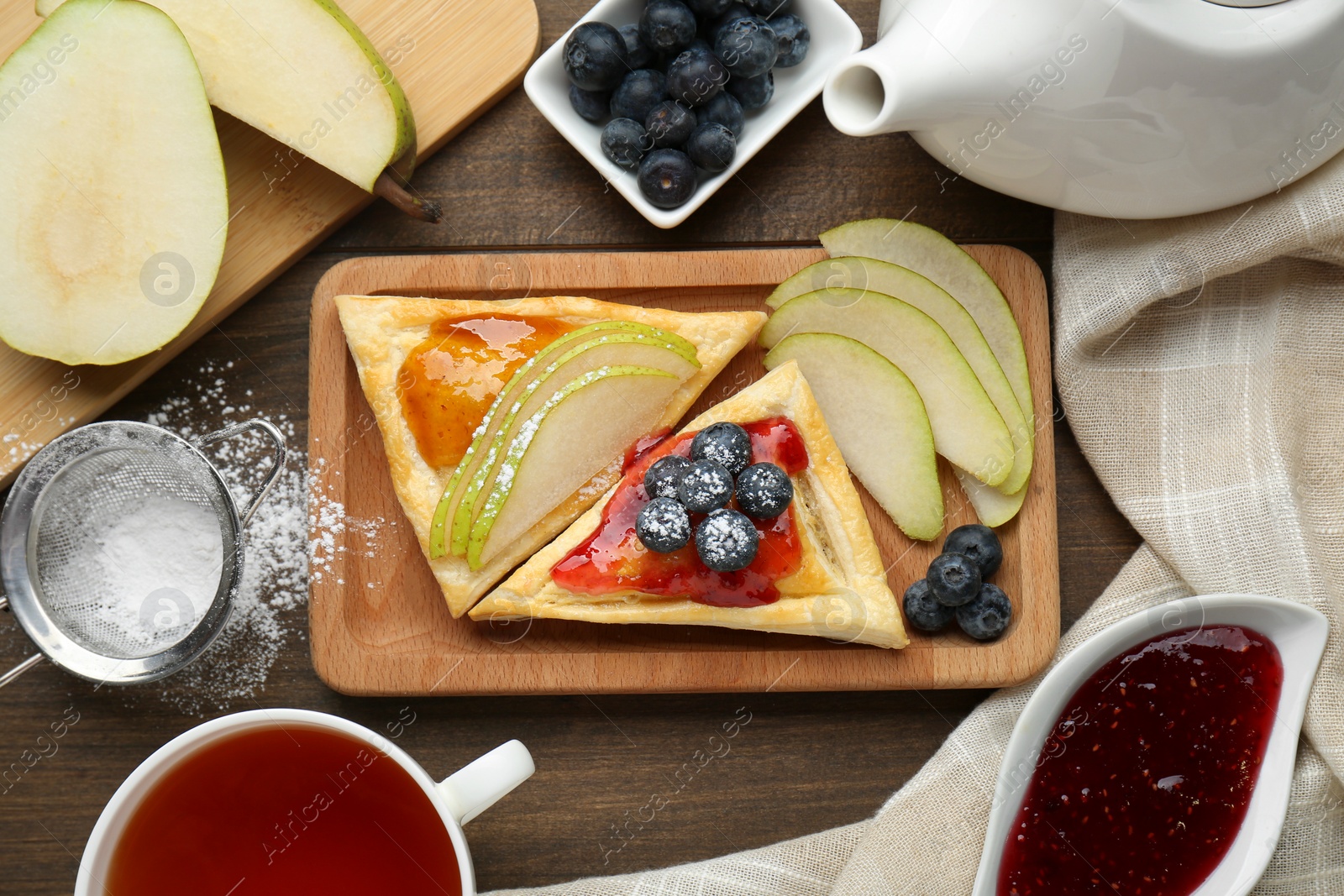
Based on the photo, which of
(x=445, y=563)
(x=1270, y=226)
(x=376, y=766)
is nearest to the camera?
(x=376, y=766)

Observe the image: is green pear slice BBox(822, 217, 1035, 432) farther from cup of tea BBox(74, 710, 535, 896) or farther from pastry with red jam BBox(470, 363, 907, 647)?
cup of tea BBox(74, 710, 535, 896)

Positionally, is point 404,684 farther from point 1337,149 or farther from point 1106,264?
point 1337,149

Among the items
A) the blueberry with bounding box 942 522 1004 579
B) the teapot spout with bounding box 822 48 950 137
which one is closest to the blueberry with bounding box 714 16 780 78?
the teapot spout with bounding box 822 48 950 137

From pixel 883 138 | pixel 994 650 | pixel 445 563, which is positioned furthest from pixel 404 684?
pixel 883 138

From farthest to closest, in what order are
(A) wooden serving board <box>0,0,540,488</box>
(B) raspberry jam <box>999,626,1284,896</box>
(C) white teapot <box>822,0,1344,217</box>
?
(A) wooden serving board <box>0,0,540,488</box>
(B) raspberry jam <box>999,626,1284,896</box>
(C) white teapot <box>822,0,1344,217</box>

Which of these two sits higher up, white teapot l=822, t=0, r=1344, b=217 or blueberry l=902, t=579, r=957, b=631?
white teapot l=822, t=0, r=1344, b=217

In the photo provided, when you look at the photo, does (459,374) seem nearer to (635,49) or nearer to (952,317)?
(635,49)

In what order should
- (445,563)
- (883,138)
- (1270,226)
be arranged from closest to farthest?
(1270,226) → (445,563) → (883,138)
